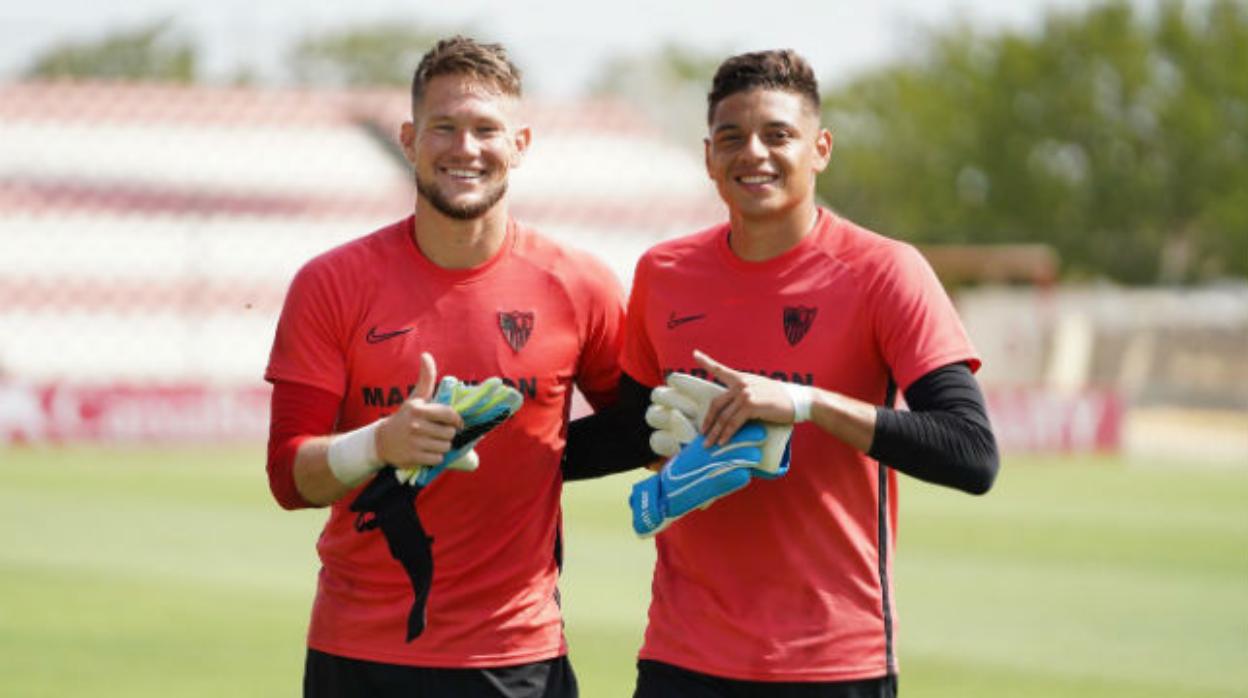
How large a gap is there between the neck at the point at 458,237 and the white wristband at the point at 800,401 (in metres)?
0.99

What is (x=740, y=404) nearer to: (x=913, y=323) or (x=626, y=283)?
(x=913, y=323)

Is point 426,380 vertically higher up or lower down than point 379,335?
lower down

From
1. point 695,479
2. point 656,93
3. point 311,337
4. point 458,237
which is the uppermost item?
point 656,93

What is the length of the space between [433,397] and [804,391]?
0.91 meters

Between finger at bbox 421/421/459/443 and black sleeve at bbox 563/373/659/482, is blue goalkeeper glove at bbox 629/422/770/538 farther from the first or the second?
finger at bbox 421/421/459/443

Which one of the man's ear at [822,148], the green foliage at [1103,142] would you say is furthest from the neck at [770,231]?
the green foliage at [1103,142]

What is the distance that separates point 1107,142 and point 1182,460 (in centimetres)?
2912

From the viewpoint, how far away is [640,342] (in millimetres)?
5574

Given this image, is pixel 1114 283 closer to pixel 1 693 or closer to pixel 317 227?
pixel 317 227

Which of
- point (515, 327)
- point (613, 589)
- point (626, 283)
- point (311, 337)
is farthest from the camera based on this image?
point (626, 283)

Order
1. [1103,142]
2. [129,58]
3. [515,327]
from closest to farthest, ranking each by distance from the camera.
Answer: [515,327]
[1103,142]
[129,58]

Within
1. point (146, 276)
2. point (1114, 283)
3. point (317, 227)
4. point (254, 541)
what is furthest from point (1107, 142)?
point (254, 541)

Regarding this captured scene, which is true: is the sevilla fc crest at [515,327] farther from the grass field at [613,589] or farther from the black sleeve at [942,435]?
the grass field at [613,589]

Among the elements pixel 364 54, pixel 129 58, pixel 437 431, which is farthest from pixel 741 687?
pixel 364 54
